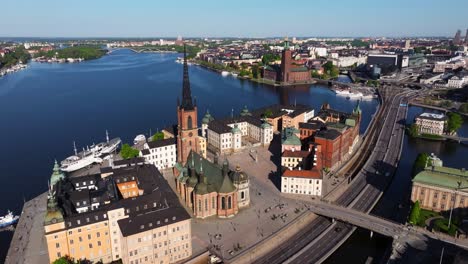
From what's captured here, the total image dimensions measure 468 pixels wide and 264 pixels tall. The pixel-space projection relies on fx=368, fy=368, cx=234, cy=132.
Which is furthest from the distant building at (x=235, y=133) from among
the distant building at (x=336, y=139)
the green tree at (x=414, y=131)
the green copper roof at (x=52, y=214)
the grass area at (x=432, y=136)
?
the green copper roof at (x=52, y=214)

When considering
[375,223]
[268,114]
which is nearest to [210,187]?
[375,223]

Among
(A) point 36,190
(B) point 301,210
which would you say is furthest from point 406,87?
(A) point 36,190

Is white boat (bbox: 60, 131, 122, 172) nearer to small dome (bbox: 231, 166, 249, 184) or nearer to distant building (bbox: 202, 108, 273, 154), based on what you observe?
distant building (bbox: 202, 108, 273, 154)

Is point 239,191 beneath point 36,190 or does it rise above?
above

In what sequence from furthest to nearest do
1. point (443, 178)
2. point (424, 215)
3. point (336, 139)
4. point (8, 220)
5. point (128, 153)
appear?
point (128, 153) → point (336, 139) → point (443, 178) → point (8, 220) → point (424, 215)

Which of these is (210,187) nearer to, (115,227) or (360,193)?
(115,227)

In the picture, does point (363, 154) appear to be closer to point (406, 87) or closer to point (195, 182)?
point (195, 182)

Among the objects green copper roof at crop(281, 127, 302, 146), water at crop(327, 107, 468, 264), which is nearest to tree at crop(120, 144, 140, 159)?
green copper roof at crop(281, 127, 302, 146)
